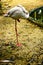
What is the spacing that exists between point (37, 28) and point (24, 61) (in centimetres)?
149

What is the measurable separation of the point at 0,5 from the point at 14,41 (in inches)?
75.2

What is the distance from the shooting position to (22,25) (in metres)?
5.31

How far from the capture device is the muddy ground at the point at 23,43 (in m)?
3.81

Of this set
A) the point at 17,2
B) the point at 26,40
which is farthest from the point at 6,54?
the point at 17,2

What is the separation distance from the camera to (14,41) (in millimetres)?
4438

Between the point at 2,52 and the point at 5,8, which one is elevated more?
the point at 5,8

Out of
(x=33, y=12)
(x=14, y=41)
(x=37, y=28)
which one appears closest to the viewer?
(x=14, y=41)

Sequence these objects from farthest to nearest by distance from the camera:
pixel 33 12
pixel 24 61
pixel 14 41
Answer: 1. pixel 33 12
2. pixel 14 41
3. pixel 24 61

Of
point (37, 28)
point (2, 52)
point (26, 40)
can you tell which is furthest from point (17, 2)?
point (2, 52)

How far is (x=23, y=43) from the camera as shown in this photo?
4.35 metres

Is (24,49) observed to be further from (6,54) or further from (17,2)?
(17,2)

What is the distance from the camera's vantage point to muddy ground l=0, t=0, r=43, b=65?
381 cm

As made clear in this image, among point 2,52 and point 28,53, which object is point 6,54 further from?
point 28,53

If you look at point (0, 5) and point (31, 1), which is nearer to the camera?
point (0, 5)
